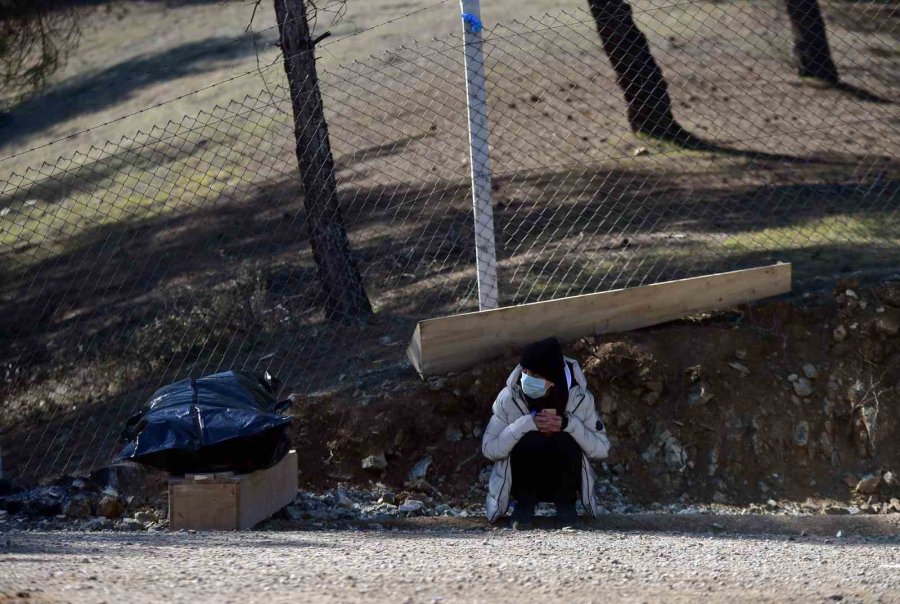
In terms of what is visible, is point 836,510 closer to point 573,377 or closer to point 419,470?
point 573,377

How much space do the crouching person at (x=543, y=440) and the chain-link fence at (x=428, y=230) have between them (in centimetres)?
140

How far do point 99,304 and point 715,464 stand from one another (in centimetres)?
557

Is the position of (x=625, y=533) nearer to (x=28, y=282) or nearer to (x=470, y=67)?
(x=470, y=67)

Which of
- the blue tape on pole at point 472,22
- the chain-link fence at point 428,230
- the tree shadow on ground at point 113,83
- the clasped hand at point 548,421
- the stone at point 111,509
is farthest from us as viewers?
the tree shadow on ground at point 113,83

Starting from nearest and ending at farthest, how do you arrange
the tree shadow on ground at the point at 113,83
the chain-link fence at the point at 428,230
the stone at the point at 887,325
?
the stone at the point at 887,325 → the chain-link fence at the point at 428,230 → the tree shadow on ground at the point at 113,83

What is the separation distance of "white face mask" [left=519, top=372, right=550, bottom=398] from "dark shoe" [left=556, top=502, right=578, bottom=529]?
63cm

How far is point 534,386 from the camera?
5.53m

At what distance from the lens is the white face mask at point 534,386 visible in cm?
552

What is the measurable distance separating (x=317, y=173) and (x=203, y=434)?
2414mm

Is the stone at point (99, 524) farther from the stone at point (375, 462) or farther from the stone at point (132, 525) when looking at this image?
the stone at point (375, 462)

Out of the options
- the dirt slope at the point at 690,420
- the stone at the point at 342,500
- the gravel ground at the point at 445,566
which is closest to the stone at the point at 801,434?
the dirt slope at the point at 690,420

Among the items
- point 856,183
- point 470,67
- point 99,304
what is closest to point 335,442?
point 470,67

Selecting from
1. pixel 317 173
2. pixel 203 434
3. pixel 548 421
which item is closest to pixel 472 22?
pixel 317 173

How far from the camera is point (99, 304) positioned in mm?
9125
